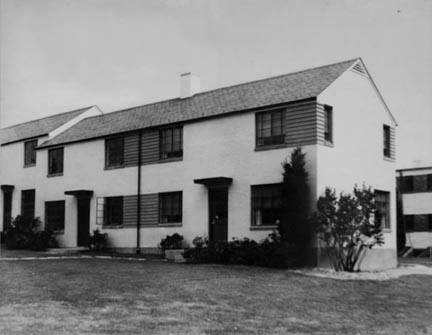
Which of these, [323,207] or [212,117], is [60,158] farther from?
[323,207]

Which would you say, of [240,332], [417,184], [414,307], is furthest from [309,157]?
[417,184]

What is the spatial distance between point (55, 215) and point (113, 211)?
472 centimetres

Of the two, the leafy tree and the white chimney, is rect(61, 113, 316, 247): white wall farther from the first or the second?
the white chimney

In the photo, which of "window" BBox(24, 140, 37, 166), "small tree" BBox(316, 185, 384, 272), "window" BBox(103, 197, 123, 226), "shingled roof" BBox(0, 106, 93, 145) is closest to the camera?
"small tree" BBox(316, 185, 384, 272)

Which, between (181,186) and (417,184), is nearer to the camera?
(181,186)

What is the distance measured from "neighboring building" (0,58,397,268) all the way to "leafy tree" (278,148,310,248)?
2.06 feet

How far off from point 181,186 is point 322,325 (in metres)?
15.3

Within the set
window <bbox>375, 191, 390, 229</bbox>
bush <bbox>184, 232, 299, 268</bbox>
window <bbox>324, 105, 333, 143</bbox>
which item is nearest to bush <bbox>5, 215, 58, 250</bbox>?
bush <bbox>184, 232, 299, 268</bbox>

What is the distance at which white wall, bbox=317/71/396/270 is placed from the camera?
22578 mm

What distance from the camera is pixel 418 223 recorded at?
130ft

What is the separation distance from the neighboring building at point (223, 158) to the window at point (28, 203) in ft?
7.90

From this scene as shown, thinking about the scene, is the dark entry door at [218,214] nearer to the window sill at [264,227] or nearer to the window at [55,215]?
the window sill at [264,227]

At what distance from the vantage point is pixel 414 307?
48.4ft

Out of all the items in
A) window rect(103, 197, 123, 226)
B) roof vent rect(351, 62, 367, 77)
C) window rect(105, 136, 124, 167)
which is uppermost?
roof vent rect(351, 62, 367, 77)
